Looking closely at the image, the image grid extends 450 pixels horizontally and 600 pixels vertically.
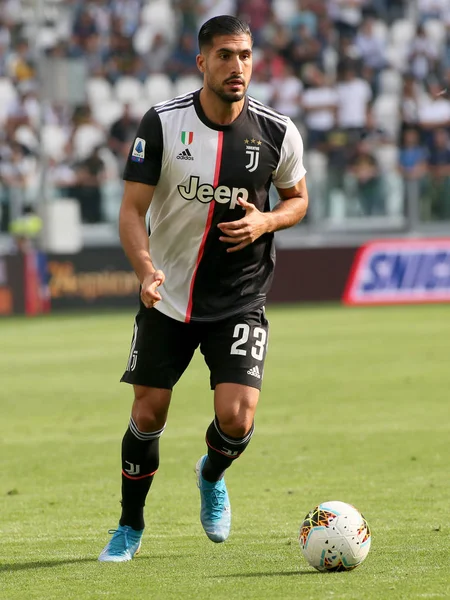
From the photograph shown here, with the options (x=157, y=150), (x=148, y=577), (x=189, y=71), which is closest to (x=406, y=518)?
(x=148, y=577)

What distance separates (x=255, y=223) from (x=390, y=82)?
67.9ft

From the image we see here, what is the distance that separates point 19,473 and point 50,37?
19.0m

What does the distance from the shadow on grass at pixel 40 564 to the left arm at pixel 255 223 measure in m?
1.62

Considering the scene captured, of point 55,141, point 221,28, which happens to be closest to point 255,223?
point 221,28

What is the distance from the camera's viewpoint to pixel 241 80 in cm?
578

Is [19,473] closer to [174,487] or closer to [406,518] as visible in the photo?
[174,487]

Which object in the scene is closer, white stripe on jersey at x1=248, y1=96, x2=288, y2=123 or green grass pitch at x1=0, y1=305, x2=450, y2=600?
green grass pitch at x1=0, y1=305, x2=450, y2=600

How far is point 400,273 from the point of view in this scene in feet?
73.8

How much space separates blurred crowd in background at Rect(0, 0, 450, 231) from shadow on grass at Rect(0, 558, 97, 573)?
1636cm

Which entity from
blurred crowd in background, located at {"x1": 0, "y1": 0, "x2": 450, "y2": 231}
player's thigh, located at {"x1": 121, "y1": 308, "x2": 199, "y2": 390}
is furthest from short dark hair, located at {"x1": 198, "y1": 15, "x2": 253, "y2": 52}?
blurred crowd in background, located at {"x1": 0, "y1": 0, "x2": 450, "y2": 231}

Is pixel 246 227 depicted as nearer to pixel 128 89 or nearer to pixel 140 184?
pixel 140 184

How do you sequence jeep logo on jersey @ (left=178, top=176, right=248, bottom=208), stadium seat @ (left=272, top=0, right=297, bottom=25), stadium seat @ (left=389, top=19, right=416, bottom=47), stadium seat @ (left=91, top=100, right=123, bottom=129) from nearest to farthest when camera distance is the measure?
jeep logo on jersey @ (left=178, top=176, right=248, bottom=208) < stadium seat @ (left=91, top=100, right=123, bottom=129) < stadium seat @ (left=272, top=0, right=297, bottom=25) < stadium seat @ (left=389, top=19, right=416, bottom=47)

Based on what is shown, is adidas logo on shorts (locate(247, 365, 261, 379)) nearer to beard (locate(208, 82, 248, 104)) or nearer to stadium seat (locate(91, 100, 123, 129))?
beard (locate(208, 82, 248, 104))

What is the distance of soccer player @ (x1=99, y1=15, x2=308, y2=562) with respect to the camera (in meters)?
5.79
